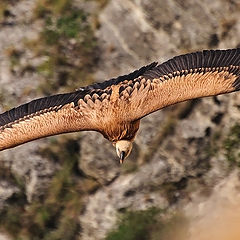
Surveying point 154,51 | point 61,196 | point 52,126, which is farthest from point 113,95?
point 61,196

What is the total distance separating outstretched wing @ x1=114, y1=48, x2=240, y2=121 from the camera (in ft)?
35.4

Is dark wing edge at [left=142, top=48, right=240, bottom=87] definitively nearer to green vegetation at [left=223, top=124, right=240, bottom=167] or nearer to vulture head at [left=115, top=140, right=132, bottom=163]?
vulture head at [left=115, top=140, right=132, bottom=163]

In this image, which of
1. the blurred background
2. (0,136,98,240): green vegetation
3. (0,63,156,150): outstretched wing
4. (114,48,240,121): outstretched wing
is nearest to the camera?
(114,48,240,121): outstretched wing

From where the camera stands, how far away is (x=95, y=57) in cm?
1539

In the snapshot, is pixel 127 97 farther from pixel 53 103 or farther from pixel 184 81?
pixel 53 103

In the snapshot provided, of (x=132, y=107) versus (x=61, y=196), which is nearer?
(x=132, y=107)

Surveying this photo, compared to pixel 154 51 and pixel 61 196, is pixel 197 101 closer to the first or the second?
pixel 154 51

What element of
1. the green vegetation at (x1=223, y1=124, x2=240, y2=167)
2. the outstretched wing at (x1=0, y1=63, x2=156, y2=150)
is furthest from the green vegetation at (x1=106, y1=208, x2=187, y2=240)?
the outstretched wing at (x1=0, y1=63, x2=156, y2=150)

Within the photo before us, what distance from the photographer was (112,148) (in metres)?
15.4

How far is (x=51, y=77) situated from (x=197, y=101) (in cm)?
297

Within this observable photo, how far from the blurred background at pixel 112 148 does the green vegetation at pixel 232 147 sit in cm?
2

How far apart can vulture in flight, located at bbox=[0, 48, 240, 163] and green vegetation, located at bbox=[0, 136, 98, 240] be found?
4.00m

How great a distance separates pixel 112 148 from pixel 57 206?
5.81 ft

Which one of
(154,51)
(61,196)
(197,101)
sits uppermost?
(154,51)
